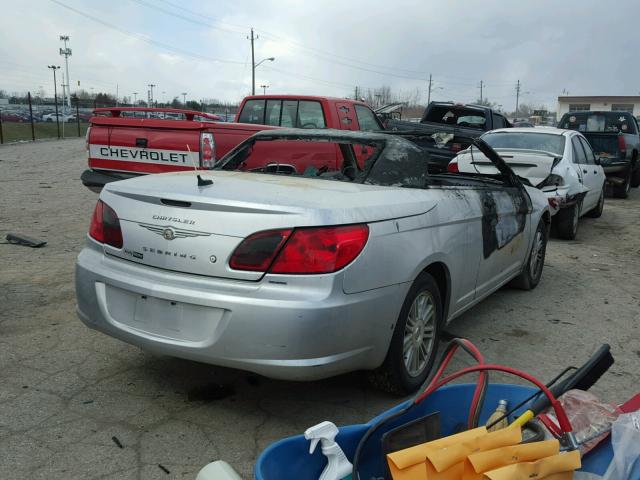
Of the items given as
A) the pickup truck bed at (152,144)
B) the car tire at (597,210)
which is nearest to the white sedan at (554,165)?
the car tire at (597,210)

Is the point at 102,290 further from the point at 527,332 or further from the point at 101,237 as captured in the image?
the point at 527,332

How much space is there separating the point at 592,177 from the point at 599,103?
8699 cm

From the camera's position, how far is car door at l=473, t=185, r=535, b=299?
4262 mm

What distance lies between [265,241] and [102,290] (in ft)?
3.31

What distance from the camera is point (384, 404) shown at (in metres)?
3.36

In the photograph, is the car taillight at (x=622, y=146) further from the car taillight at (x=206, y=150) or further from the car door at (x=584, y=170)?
the car taillight at (x=206, y=150)

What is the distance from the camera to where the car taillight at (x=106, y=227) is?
3225 mm

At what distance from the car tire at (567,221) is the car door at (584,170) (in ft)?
1.65

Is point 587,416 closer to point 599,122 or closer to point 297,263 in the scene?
point 297,263

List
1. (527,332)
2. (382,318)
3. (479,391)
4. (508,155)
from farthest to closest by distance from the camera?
(508,155), (527,332), (382,318), (479,391)

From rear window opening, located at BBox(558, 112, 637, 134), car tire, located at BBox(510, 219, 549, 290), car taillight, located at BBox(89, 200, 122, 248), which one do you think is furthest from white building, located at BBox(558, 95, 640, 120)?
car taillight, located at BBox(89, 200, 122, 248)

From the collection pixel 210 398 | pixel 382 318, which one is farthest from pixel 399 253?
pixel 210 398

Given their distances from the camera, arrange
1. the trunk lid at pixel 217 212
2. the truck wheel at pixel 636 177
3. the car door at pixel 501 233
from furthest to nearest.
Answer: the truck wheel at pixel 636 177, the car door at pixel 501 233, the trunk lid at pixel 217 212

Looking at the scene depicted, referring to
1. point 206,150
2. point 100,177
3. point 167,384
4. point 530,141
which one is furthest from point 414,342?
point 530,141
